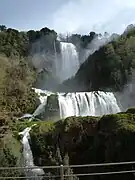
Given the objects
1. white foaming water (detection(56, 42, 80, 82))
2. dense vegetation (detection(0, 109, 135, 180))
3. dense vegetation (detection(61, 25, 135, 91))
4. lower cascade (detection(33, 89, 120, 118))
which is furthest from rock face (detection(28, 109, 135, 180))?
white foaming water (detection(56, 42, 80, 82))

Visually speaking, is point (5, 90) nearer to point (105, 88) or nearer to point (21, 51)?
point (105, 88)

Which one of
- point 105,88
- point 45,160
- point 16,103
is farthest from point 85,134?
point 105,88

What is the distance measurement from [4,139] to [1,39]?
131 feet

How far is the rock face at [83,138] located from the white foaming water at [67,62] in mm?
35473

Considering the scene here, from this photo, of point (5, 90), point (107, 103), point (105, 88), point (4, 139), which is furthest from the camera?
point (105, 88)

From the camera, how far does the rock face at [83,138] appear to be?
21.8 meters

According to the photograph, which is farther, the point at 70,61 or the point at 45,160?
the point at 70,61

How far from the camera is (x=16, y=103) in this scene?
2192cm

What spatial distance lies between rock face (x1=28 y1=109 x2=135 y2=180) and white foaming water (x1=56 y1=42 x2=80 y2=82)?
35.5 meters

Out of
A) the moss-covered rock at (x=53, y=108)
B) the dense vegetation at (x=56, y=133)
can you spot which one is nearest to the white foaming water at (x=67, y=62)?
the moss-covered rock at (x=53, y=108)

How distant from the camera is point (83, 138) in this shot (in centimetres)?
2438

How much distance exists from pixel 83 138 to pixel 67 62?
37545mm

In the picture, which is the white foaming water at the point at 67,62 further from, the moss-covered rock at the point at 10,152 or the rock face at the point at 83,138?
the moss-covered rock at the point at 10,152

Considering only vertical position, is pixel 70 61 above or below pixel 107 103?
above
